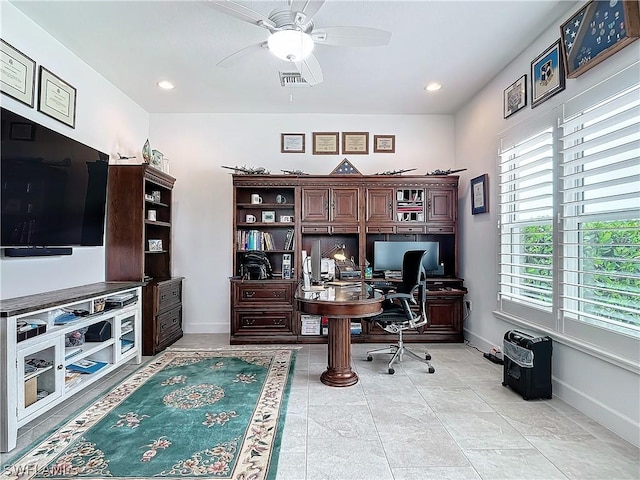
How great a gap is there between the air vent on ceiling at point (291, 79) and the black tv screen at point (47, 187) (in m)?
1.95

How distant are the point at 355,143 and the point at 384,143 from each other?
0.41 metres

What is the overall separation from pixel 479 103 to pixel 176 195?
4086 millimetres

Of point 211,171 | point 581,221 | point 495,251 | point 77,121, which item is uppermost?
point 77,121

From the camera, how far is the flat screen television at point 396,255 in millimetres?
4602

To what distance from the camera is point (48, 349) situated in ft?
7.99

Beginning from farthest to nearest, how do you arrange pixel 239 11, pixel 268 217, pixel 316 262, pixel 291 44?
pixel 268 217 < pixel 316 262 < pixel 291 44 < pixel 239 11

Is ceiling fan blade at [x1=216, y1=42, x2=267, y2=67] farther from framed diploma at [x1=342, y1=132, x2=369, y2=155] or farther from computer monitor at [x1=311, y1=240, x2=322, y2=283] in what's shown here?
framed diploma at [x1=342, y1=132, x2=369, y2=155]

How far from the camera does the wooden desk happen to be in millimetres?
2812

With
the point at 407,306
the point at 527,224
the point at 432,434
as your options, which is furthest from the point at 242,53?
the point at 432,434

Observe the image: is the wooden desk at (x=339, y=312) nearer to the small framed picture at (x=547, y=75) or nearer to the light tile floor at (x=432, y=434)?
Result: the light tile floor at (x=432, y=434)

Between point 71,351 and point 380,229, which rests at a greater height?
point 380,229

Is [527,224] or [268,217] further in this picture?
[268,217]

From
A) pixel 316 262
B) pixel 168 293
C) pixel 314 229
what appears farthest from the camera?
pixel 314 229

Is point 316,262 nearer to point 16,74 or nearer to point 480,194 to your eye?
point 480,194
